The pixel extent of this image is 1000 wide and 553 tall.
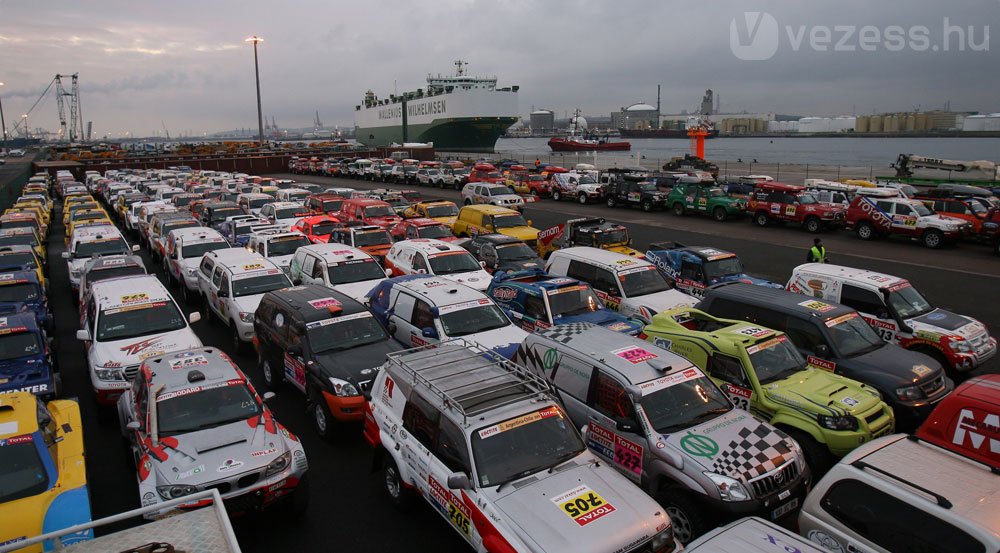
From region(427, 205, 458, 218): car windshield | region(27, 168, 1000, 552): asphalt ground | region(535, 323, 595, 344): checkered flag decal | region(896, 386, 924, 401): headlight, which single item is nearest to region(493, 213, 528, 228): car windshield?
region(427, 205, 458, 218): car windshield

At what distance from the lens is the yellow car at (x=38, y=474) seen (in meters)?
5.60

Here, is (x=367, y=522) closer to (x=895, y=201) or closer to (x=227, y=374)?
(x=227, y=374)

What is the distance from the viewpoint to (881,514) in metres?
5.17

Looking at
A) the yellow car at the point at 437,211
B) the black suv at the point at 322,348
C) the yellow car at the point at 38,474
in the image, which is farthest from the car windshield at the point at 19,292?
the yellow car at the point at 437,211

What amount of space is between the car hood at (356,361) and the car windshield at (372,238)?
27.3ft

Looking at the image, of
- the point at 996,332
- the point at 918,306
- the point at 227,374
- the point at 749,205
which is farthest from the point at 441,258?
the point at 749,205

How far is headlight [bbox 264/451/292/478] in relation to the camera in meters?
6.57

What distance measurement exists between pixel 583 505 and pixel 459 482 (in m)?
1.12

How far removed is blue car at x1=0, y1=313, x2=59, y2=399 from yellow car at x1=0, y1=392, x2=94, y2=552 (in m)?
2.51

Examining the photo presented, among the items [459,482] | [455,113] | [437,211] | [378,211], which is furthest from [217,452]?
[455,113]

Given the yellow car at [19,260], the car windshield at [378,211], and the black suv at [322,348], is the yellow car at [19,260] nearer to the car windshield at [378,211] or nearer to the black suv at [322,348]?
the black suv at [322,348]

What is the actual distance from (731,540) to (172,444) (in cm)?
578

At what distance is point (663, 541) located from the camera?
17.2 feet

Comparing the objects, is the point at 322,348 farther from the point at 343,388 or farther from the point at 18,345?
the point at 18,345
